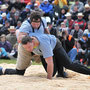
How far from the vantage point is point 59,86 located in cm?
496

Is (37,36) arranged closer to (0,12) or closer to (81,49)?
(81,49)

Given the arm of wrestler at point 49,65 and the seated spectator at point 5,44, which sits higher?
the arm of wrestler at point 49,65

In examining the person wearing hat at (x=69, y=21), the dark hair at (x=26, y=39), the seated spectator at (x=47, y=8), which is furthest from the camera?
the seated spectator at (x=47, y=8)

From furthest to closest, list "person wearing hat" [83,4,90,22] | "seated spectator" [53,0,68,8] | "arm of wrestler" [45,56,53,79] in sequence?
"seated spectator" [53,0,68,8] → "person wearing hat" [83,4,90,22] → "arm of wrestler" [45,56,53,79]

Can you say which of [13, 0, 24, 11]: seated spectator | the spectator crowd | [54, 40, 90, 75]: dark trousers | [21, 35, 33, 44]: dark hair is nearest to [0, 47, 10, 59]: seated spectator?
the spectator crowd

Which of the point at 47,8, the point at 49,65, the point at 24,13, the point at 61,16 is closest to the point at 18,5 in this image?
the point at 24,13

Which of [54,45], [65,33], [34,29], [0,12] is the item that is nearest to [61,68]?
[54,45]

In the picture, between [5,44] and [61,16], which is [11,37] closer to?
[5,44]

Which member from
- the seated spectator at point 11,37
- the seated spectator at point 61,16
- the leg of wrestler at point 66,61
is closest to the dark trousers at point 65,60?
the leg of wrestler at point 66,61

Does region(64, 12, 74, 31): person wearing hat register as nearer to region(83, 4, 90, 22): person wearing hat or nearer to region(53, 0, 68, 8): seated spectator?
region(83, 4, 90, 22): person wearing hat

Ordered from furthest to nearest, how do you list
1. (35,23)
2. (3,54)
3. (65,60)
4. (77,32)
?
(77,32), (3,54), (65,60), (35,23)

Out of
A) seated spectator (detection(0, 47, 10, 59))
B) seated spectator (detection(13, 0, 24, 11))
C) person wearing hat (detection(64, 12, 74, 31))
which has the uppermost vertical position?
seated spectator (detection(13, 0, 24, 11))

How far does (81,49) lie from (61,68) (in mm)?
3804

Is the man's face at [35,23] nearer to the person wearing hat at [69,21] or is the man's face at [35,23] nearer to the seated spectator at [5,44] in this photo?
the seated spectator at [5,44]
